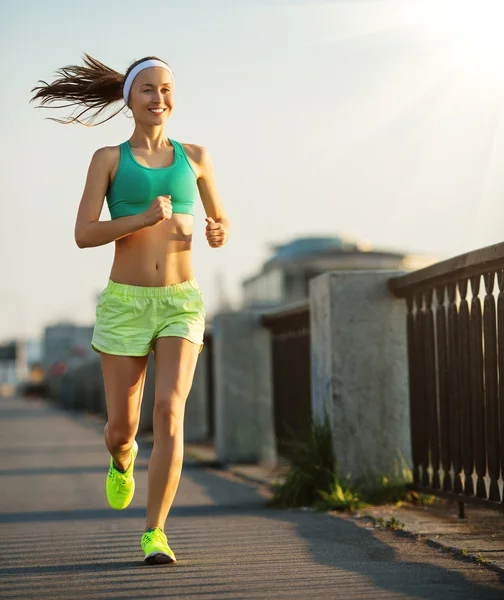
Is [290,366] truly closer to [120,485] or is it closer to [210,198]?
[120,485]

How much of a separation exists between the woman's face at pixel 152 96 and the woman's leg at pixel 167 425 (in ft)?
3.23

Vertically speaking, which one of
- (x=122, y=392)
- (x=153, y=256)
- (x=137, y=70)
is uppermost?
(x=137, y=70)

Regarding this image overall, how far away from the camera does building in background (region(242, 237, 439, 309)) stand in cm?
6806

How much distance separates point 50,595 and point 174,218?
5.66 ft

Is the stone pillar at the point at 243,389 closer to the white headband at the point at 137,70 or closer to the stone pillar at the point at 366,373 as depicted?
the stone pillar at the point at 366,373

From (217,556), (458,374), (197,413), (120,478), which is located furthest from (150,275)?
(197,413)

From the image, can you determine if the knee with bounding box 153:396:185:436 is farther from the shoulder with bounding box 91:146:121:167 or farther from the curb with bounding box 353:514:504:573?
the curb with bounding box 353:514:504:573

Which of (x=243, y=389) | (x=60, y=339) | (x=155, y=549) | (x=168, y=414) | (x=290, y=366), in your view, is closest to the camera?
(x=155, y=549)

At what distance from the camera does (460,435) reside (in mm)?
6199

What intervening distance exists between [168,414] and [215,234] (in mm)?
873

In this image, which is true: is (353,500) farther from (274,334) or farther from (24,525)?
(274,334)

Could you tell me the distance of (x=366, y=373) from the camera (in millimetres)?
7375

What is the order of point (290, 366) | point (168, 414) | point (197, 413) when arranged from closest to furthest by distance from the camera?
point (168, 414) < point (290, 366) < point (197, 413)

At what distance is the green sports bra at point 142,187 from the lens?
206 inches
